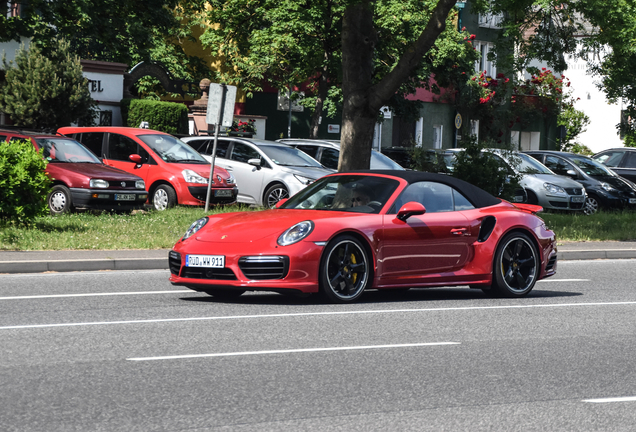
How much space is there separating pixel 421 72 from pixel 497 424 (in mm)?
31479

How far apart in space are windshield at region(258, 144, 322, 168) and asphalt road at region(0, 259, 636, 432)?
11.3 meters

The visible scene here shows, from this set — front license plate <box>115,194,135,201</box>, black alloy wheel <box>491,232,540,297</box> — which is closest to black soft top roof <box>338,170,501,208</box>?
black alloy wheel <box>491,232,540,297</box>

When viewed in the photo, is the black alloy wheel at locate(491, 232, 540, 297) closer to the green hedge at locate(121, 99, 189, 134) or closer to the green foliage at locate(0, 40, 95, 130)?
the green foliage at locate(0, 40, 95, 130)

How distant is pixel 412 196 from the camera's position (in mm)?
10523

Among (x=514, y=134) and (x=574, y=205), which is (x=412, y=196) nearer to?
(x=574, y=205)

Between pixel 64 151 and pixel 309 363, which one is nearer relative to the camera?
pixel 309 363

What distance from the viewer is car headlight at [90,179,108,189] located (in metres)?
18.8

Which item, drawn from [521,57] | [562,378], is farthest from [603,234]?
[562,378]

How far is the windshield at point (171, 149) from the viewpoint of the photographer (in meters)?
21.6

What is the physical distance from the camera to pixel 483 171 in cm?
2100

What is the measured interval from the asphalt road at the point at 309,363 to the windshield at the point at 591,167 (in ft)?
54.9

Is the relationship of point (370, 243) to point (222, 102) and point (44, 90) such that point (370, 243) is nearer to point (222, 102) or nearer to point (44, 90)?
point (222, 102)

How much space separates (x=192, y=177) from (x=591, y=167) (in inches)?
470

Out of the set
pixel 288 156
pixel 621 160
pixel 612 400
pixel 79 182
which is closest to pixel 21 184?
pixel 79 182
